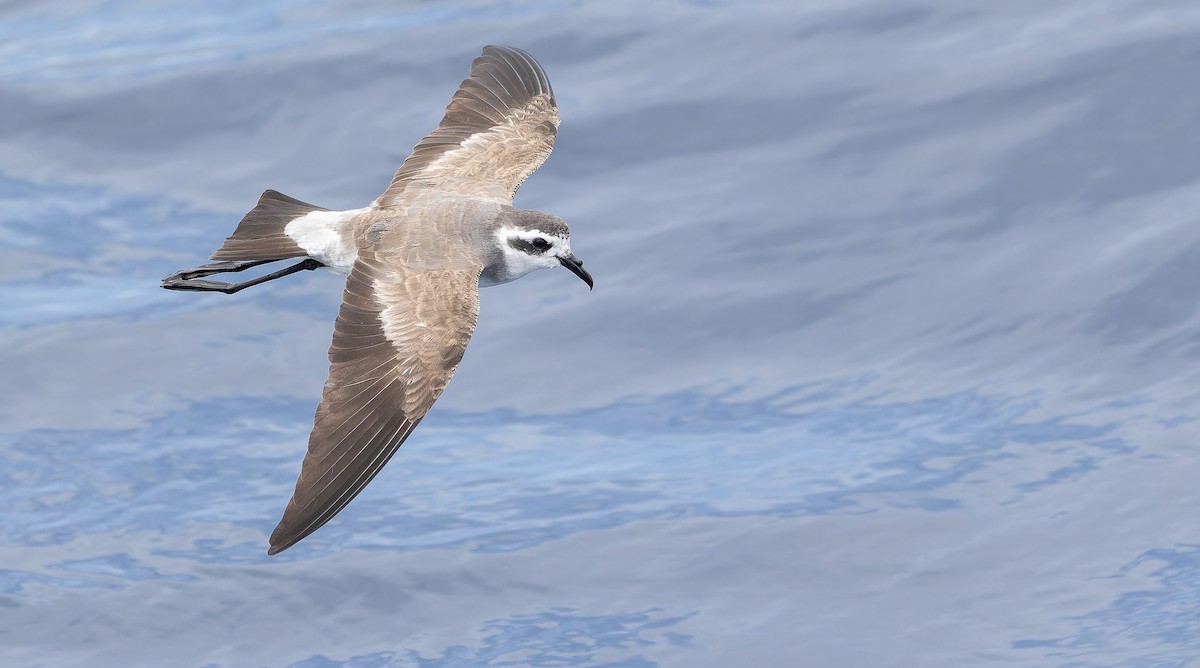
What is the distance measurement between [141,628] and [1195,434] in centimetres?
911

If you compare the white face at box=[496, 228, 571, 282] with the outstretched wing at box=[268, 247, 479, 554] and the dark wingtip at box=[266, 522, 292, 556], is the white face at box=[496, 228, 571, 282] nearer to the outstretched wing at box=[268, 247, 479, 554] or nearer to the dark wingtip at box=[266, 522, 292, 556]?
the outstretched wing at box=[268, 247, 479, 554]

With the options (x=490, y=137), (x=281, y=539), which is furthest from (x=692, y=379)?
(x=281, y=539)

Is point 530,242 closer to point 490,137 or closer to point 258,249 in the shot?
point 258,249

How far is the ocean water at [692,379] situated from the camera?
1466 centimetres

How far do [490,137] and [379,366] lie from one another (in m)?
2.92

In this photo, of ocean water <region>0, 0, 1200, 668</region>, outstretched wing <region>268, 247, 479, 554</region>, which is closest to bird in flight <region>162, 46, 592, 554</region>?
outstretched wing <region>268, 247, 479, 554</region>

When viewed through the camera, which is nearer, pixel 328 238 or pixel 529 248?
pixel 529 248

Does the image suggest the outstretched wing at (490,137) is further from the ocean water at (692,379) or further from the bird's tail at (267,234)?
the ocean water at (692,379)

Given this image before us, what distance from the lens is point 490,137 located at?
12.1m

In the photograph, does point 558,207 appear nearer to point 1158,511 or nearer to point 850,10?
point 850,10

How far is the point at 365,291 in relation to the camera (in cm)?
996

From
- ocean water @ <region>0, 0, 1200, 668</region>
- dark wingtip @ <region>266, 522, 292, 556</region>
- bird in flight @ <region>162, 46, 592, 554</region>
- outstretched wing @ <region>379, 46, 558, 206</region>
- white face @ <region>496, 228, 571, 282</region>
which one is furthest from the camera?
ocean water @ <region>0, 0, 1200, 668</region>

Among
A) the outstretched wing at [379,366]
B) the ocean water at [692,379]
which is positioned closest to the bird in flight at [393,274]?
the outstretched wing at [379,366]

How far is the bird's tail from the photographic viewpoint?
1051cm
